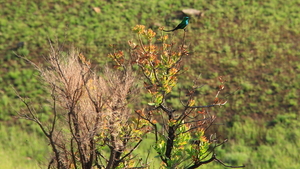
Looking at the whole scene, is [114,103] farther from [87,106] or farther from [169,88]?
[169,88]

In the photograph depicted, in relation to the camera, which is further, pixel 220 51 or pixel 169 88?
pixel 220 51

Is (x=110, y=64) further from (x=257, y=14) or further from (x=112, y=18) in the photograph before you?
(x=257, y=14)

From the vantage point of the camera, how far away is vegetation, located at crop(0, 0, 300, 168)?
14.8m

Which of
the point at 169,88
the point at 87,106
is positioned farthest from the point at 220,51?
the point at 87,106

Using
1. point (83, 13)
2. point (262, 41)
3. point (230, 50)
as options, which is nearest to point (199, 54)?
point (230, 50)

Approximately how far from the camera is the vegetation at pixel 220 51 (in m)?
14.8

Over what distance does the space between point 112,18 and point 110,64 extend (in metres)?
5.43

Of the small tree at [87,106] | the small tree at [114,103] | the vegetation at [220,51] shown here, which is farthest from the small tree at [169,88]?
the vegetation at [220,51]

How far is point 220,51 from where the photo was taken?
66.9ft

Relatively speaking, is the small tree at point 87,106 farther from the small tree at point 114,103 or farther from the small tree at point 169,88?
the small tree at point 169,88

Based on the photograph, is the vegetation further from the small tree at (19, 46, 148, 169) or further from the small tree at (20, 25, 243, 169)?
the small tree at (19, 46, 148, 169)

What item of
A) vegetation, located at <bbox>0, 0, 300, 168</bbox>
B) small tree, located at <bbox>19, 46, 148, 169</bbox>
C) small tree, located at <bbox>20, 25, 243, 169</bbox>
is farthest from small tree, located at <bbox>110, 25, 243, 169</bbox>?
vegetation, located at <bbox>0, 0, 300, 168</bbox>

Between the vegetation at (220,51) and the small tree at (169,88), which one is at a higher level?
the vegetation at (220,51)

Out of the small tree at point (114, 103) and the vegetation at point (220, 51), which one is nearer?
the small tree at point (114, 103)
